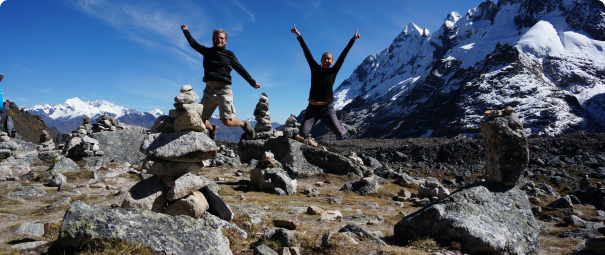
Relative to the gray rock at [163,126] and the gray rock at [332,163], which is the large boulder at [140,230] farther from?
the gray rock at [332,163]

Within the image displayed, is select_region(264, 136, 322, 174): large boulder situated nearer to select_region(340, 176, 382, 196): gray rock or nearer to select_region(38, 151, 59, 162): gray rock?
select_region(340, 176, 382, 196): gray rock

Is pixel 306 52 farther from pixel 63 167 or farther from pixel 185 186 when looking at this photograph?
pixel 63 167

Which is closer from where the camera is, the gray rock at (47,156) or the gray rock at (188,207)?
the gray rock at (188,207)

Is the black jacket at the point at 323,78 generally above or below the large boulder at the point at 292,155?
above

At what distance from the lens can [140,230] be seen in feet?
17.0

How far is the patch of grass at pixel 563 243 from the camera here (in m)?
7.95

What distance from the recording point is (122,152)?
69.7 ft

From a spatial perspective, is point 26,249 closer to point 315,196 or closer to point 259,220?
point 259,220

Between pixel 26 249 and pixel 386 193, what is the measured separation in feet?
47.0

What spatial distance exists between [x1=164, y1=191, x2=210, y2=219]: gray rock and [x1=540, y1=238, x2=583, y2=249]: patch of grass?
9.03 meters

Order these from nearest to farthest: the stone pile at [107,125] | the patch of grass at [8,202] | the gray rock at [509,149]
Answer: the gray rock at [509,149] → the patch of grass at [8,202] → the stone pile at [107,125]

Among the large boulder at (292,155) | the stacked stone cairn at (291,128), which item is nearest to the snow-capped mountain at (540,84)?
the stacked stone cairn at (291,128)

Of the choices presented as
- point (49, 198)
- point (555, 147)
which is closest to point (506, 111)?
point (49, 198)

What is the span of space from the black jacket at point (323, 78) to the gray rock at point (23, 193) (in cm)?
1029
